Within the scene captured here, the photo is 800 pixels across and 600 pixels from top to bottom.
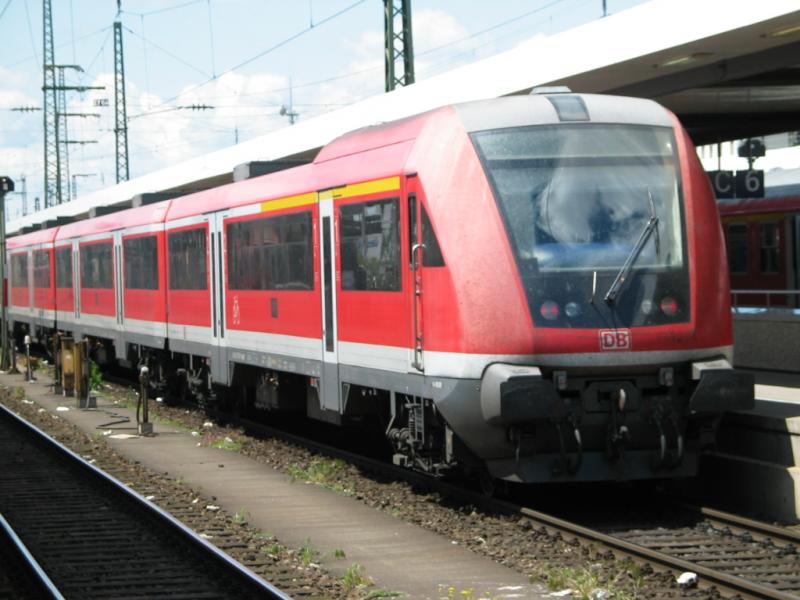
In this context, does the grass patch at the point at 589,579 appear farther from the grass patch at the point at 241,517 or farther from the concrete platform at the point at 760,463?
the grass patch at the point at 241,517

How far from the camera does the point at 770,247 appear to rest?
22156mm

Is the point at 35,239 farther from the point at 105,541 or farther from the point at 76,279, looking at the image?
the point at 105,541

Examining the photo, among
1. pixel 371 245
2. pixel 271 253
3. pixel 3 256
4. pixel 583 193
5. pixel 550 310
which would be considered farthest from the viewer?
pixel 3 256

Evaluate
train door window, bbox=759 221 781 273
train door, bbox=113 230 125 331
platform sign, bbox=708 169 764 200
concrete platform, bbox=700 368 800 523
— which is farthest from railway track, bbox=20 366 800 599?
train door, bbox=113 230 125 331

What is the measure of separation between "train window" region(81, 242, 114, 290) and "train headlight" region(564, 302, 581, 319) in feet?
52.1

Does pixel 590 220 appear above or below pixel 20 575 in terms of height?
above

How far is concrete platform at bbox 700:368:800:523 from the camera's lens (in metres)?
10.1

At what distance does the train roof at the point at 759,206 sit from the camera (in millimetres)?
21469

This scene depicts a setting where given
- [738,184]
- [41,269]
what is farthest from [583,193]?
[41,269]

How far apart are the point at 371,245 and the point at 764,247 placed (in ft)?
41.3

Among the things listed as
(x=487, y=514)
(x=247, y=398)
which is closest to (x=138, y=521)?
(x=487, y=514)

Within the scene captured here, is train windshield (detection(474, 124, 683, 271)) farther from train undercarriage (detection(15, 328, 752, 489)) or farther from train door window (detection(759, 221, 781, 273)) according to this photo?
train door window (detection(759, 221, 781, 273))

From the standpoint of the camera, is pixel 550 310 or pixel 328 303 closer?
pixel 550 310

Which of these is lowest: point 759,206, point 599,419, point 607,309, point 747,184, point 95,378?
point 95,378
